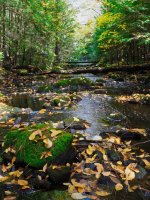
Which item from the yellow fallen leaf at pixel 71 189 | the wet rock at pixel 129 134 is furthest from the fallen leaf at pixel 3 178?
the wet rock at pixel 129 134

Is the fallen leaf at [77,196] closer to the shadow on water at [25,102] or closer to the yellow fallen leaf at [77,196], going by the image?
the yellow fallen leaf at [77,196]

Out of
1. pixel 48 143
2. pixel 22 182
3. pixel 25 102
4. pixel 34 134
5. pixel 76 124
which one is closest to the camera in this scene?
pixel 22 182

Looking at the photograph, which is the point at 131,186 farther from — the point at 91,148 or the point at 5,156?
the point at 5,156

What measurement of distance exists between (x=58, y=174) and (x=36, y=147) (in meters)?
0.63

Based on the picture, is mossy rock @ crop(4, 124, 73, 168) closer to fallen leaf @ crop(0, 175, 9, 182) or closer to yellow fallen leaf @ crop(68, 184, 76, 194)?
fallen leaf @ crop(0, 175, 9, 182)

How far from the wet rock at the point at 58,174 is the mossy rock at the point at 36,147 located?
0.65ft

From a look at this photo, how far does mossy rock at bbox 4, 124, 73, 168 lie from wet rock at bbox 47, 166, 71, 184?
0.20m

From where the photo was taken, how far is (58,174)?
4.09 m

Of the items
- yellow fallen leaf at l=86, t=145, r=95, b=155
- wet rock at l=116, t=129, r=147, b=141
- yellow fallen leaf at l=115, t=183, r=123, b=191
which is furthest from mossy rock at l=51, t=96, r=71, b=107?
yellow fallen leaf at l=115, t=183, r=123, b=191

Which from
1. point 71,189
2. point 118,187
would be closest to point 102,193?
point 118,187

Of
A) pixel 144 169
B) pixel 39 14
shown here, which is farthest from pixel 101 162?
pixel 39 14

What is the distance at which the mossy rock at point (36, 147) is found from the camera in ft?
14.1

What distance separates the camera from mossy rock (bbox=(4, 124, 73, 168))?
169 inches

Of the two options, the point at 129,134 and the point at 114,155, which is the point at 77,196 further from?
the point at 129,134
